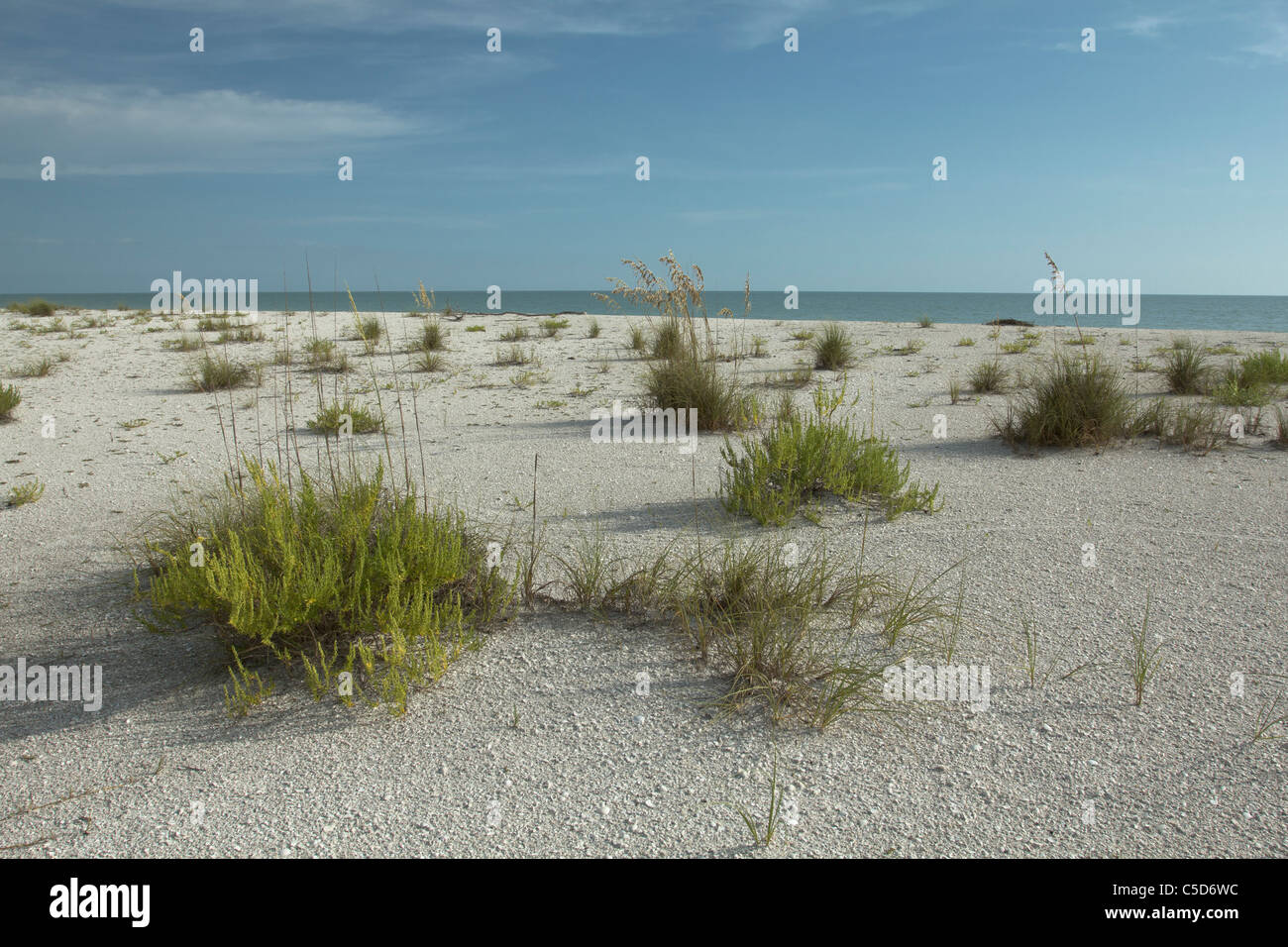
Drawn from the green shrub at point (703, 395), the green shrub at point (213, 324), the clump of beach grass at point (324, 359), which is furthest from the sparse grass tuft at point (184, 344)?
the green shrub at point (703, 395)

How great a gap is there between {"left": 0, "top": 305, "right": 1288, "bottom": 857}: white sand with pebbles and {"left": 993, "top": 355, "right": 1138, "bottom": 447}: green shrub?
0.96 metres

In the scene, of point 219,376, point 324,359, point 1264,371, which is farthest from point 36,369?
point 1264,371

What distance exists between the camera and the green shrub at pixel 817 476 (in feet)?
14.9

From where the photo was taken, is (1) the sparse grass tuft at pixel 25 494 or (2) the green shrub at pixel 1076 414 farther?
(2) the green shrub at pixel 1076 414

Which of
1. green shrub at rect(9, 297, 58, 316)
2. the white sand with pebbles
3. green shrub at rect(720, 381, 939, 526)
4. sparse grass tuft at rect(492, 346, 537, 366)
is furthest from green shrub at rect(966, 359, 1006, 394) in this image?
green shrub at rect(9, 297, 58, 316)

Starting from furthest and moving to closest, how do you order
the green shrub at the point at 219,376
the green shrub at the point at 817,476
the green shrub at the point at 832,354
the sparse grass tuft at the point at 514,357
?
the sparse grass tuft at the point at 514,357 < the green shrub at the point at 832,354 < the green shrub at the point at 219,376 < the green shrub at the point at 817,476

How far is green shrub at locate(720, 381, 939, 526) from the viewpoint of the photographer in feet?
14.9

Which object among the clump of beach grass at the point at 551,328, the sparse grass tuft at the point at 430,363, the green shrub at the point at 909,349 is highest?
the clump of beach grass at the point at 551,328

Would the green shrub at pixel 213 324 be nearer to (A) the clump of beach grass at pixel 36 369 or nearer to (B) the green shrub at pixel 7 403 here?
(A) the clump of beach grass at pixel 36 369

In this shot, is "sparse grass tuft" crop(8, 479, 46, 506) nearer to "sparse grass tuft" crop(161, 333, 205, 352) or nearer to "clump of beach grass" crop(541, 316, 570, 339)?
"sparse grass tuft" crop(161, 333, 205, 352)

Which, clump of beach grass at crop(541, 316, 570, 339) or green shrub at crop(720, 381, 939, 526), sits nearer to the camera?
green shrub at crop(720, 381, 939, 526)

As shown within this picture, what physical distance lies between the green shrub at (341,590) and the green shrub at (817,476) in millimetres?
1761

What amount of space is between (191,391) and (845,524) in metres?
8.01

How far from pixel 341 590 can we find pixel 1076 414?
17.3ft
